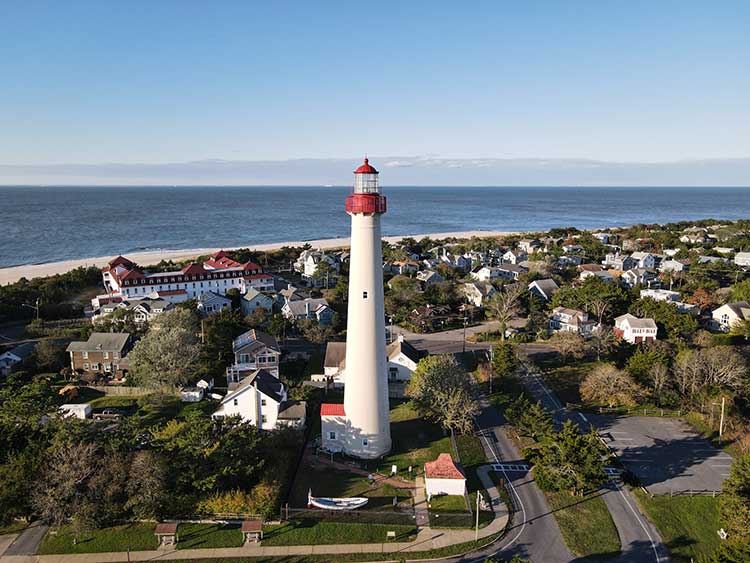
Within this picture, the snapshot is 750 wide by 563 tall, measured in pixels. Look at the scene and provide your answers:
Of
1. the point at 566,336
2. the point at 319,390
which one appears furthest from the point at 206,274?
the point at 566,336

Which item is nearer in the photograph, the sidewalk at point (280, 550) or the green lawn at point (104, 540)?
the sidewalk at point (280, 550)

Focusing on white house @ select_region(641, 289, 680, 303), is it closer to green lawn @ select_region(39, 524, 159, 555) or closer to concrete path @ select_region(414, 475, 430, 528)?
concrete path @ select_region(414, 475, 430, 528)

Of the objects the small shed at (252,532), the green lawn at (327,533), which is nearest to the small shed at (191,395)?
the green lawn at (327,533)

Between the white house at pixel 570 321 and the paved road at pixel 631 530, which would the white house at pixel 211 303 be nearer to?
the white house at pixel 570 321

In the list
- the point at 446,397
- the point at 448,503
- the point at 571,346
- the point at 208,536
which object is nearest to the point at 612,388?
the point at 571,346

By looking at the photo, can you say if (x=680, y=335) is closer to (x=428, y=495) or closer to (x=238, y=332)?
(x=428, y=495)

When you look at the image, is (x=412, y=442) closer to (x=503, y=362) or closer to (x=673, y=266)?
(x=503, y=362)
